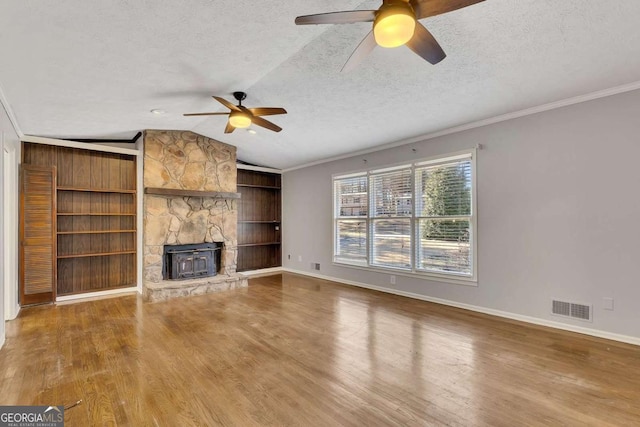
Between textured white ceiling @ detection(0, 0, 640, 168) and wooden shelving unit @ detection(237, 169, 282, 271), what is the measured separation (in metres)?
3.18

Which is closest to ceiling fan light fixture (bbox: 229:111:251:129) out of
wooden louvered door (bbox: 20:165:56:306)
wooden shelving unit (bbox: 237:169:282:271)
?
wooden louvered door (bbox: 20:165:56:306)

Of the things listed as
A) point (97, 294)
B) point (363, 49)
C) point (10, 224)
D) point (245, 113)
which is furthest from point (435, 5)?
point (97, 294)

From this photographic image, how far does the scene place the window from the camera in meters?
4.62

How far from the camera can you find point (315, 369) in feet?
8.98

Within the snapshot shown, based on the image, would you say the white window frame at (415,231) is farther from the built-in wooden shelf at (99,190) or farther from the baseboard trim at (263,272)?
the built-in wooden shelf at (99,190)

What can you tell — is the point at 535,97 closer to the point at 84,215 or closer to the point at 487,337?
the point at 487,337

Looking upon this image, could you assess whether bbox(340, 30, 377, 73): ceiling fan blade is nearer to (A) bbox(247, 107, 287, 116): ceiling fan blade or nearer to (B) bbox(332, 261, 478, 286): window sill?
(A) bbox(247, 107, 287, 116): ceiling fan blade

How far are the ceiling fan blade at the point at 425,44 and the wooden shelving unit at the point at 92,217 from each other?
18.3 feet

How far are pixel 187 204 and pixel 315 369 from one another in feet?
14.3

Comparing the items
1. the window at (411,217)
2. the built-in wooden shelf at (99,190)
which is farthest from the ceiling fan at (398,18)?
the built-in wooden shelf at (99,190)

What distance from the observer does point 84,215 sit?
5.36 m

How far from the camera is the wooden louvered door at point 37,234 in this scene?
4.45m

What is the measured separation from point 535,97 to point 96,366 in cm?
539

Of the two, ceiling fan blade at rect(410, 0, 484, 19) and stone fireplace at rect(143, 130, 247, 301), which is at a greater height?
ceiling fan blade at rect(410, 0, 484, 19)
